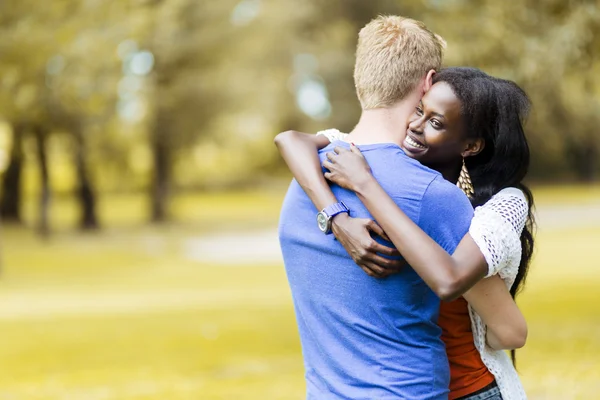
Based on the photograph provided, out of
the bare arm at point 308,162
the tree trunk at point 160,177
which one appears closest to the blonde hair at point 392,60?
the bare arm at point 308,162

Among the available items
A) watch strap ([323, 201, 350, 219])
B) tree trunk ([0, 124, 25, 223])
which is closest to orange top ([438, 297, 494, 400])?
watch strap ([323, 201, 350, 219])

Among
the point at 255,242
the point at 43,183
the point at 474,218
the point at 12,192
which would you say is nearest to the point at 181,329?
the point at 474,218

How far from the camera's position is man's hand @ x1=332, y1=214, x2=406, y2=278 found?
199 cm

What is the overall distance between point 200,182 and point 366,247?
4645cm

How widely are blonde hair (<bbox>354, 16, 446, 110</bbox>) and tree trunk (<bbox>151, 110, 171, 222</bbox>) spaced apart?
90.1ft

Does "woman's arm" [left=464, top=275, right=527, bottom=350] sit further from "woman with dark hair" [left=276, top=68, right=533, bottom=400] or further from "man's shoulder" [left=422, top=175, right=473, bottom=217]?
"man's shoulder" [left=422, top=175, right=473, bottom=217]

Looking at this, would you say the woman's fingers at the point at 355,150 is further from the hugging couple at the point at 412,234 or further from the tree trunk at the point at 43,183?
the tree trunk at the point at 43,183

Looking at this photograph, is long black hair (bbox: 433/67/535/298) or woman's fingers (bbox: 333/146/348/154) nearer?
woman's fingers (bbox: 333/146/348/154)

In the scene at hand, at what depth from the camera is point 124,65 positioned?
25812 mm

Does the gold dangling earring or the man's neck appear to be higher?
the man's neck

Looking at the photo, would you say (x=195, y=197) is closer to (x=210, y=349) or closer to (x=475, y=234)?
(x=210, y=349)

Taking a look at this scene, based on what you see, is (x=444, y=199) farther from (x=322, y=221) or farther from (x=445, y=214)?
(x=322, y=221)

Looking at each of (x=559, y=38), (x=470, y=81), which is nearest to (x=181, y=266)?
(x=559, y=38)

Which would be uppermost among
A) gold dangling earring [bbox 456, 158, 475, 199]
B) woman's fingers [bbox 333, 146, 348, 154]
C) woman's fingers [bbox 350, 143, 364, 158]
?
woman's fingers [bbox 333, 146, 348, 154]
